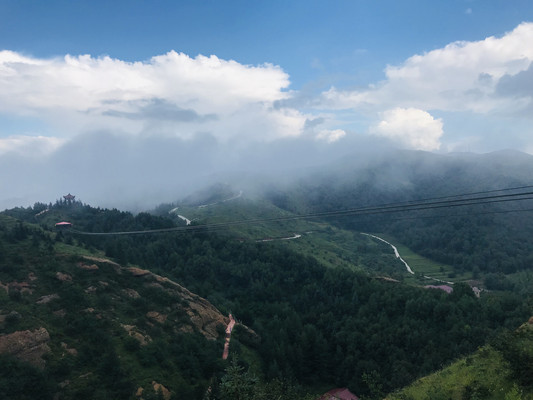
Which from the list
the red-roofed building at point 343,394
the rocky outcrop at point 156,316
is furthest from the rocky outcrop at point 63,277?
the red-roofed building at point 343,394

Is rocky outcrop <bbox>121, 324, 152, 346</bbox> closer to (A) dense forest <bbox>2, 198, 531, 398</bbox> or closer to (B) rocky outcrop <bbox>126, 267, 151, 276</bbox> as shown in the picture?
(A) dense forest <bbox>2, 198, 531, 398</bbox>

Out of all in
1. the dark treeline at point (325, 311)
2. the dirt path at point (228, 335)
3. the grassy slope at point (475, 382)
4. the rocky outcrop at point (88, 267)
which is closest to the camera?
the grassy slope at point (475, 382)

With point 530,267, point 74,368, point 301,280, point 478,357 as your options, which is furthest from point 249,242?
point 530,267

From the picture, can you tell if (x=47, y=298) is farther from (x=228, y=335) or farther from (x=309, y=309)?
(x=309, y=309)

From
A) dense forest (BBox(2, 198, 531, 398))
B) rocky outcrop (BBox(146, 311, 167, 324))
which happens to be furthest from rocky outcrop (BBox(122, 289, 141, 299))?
dense forest (BBox(2, 198, 531, 398))

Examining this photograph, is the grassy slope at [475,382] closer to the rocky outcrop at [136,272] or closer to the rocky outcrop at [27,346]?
the rocky outcrop at [27,346]
